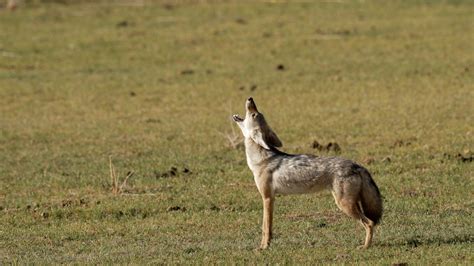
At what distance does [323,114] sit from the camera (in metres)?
16.1

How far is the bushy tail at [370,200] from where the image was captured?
28.1 feet

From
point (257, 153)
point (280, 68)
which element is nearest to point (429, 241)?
point (257, 153)

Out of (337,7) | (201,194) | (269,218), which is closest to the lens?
(269,218)

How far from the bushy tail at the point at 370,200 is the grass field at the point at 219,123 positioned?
26cm

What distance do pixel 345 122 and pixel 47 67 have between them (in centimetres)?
705

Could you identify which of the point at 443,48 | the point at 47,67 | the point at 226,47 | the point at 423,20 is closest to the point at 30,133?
the point at 47,67

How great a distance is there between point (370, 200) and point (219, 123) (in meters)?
7.31

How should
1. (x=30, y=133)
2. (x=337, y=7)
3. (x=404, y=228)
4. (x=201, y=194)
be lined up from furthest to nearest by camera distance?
(x=337, y=7) < (x=30, y=133) < (x=201, y=194) < (x=404, y=228)

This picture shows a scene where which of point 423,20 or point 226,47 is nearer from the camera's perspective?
point 226,47

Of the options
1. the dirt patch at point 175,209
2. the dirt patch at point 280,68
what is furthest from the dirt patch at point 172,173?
the dirt patch at point 280,68

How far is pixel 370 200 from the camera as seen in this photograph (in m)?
8.59

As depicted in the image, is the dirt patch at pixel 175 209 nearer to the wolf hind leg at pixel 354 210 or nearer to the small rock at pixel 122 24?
the wolf hind leg at pixel 354 210

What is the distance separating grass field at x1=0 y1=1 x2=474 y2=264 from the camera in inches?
371

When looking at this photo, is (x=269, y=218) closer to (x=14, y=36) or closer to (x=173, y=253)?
(x=173, y=253)
